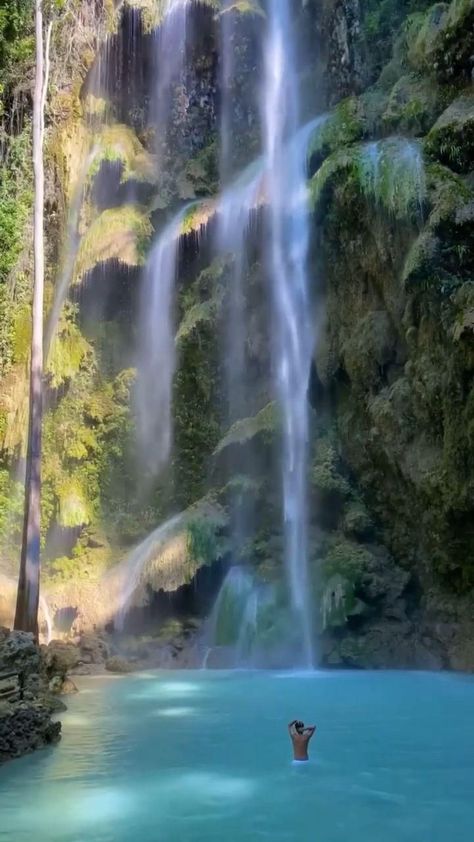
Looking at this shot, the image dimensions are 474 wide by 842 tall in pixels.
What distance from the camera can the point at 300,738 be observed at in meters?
6.39

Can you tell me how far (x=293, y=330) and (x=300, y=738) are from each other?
37.4ft

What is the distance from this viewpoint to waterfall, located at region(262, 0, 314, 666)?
14938 mm

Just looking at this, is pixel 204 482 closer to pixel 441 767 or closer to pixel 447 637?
pixel 447 637

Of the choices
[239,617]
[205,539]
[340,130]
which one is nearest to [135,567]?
[205,539]

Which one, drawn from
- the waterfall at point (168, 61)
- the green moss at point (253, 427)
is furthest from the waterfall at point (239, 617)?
the waterfall at point (168, 61)

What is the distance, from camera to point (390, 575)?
46.1 feet

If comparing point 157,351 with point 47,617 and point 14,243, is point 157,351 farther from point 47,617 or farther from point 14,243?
point 47,617

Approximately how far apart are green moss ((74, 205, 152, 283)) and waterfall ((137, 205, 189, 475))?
1.29 ft

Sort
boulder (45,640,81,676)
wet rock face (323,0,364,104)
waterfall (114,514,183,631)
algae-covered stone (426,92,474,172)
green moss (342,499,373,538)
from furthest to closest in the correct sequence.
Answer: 1. wet rock face (323,0,364,104)
2. waterfall (114,514,183,631)
3. green moss (342,499,373,538)
4. algae-covered stone (426,92,474,172)
5. boulder (45,640,81,676)

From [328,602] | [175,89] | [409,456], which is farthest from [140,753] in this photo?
[175,89]

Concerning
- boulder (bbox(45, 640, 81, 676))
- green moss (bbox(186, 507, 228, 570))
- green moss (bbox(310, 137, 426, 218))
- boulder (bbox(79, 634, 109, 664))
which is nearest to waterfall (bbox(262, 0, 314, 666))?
green moss (bbox(186, 507, 228, 570))

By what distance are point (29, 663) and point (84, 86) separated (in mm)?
18357

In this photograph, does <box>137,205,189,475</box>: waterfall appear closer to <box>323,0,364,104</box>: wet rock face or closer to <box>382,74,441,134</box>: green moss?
<box>323,0,364,104</box>: wet rock face

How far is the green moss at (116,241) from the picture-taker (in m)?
19.2
